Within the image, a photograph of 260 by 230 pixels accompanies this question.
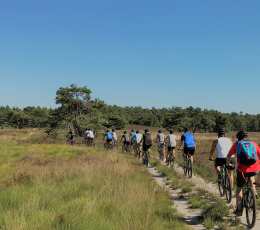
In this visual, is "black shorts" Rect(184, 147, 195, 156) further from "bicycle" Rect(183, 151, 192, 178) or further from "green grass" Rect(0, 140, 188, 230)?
"green grass" Rect(0, 140, 188, 230)

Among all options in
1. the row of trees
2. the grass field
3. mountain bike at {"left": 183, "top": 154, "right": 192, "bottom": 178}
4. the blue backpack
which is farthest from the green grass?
the row of trees

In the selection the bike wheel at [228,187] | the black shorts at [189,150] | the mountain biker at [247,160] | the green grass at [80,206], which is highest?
the mountain biker at [247,160]

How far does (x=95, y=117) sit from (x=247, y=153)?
101ft

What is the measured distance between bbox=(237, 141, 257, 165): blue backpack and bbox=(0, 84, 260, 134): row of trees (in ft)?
99.1

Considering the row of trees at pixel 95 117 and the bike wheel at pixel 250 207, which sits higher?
the row of trees at pixel 95 117

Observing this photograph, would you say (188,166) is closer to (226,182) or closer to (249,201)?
(226,182)

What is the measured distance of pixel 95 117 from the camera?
34.8m

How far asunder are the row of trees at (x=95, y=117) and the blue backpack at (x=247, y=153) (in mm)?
30220

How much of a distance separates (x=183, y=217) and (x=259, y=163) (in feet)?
7.59

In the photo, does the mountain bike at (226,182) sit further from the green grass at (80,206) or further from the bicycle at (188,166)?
the bicycle at (188,166)

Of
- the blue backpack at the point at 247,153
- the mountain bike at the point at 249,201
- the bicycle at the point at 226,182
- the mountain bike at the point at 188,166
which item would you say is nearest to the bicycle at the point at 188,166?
the mountain bike at the point at 188,166

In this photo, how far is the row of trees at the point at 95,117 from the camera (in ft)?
117

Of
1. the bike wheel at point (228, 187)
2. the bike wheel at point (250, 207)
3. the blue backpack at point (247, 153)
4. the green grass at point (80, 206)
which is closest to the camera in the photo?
the green grass at point (80, 206)

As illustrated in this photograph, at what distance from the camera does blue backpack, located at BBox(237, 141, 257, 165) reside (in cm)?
490
